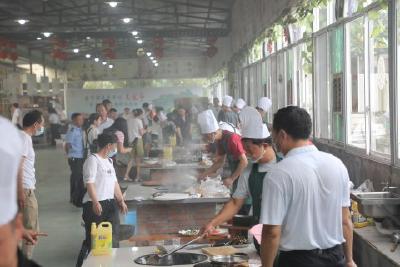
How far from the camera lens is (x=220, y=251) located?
183 inches

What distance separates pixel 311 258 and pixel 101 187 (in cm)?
376

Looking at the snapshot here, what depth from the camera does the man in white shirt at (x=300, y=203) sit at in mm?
3438

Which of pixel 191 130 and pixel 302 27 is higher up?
pixel 302 27

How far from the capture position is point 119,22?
25.5 meters

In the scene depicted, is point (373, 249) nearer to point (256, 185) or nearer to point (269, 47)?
point (256, 185)

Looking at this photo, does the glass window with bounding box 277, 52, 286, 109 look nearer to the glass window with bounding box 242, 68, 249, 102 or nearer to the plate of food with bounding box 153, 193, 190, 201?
the glass window with bounding box 242, 68, 249, 102

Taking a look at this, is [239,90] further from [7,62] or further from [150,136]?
[7,62]

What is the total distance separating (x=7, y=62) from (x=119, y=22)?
7.26 m

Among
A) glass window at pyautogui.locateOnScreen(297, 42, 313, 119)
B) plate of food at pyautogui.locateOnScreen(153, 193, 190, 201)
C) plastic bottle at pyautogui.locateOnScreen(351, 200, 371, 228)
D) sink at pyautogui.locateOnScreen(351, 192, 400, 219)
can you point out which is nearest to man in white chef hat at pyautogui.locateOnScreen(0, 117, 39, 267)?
sink at pyautogui.locateOnScreen(351, 192, 400, 219)

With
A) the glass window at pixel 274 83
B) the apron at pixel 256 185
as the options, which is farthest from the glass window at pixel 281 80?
the apron at pixel 256 185

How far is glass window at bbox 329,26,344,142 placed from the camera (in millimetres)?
8312

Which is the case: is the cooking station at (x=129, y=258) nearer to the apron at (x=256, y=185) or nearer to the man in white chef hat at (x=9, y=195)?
the apron at (x=256, y=185)

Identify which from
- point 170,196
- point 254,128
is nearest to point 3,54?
point 170,196

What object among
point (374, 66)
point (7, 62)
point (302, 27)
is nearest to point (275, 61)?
point (302, 27)
